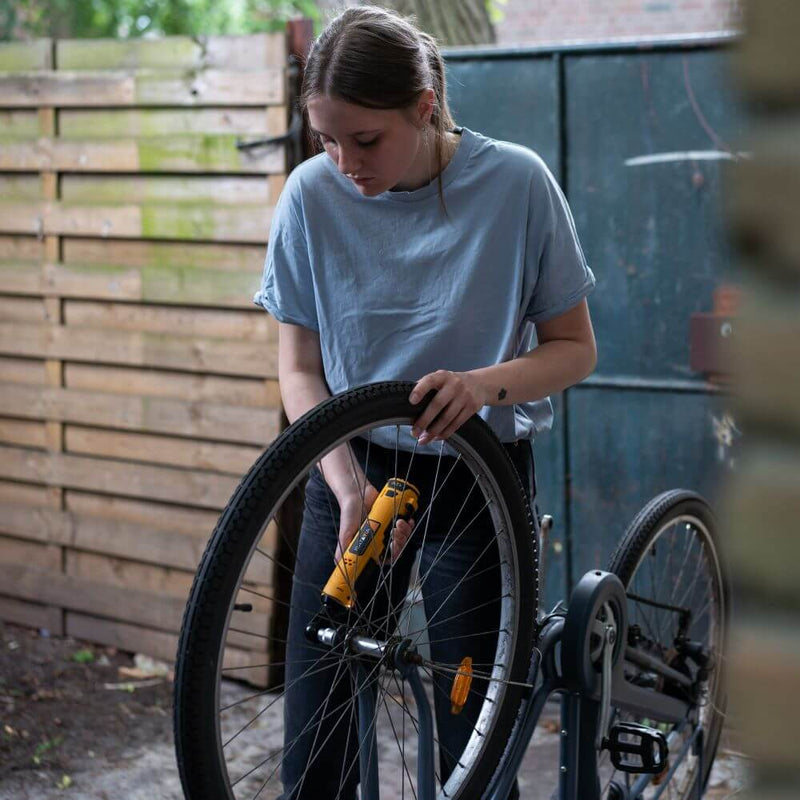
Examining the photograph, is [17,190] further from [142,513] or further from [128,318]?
[142,513]

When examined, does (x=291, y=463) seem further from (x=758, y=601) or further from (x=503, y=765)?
(x=758, y=601)

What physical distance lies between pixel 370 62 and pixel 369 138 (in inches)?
4.6

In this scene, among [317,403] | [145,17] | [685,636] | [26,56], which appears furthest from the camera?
[145,17]

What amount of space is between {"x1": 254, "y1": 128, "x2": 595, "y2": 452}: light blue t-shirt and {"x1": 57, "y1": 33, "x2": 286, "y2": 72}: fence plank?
1.96 metres

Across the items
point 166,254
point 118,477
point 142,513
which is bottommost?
point 142,513

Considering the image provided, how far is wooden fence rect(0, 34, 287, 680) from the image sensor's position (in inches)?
159

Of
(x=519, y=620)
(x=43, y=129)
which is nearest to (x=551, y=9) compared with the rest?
(x=43, y=129)

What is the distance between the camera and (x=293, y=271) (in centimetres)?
213

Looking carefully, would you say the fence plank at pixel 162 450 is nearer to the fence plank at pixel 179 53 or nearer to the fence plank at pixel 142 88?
the fence plank at pixel 142 88

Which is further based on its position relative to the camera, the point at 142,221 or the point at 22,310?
the point at 22,310

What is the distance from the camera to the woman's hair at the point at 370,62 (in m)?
1.89

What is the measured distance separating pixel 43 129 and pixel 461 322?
2889 mm

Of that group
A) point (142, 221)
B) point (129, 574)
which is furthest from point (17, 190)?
point (129, 574)

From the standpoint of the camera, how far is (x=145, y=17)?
11.2m
